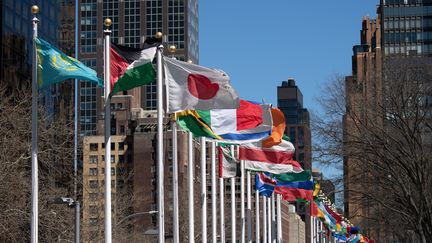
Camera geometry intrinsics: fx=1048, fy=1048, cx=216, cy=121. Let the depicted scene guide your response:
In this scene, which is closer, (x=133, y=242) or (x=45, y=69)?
(x=45, y=69)

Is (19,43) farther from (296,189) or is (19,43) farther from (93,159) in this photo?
(93,159)

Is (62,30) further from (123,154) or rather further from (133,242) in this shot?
(123,154)

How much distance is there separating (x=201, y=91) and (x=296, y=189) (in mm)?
28733

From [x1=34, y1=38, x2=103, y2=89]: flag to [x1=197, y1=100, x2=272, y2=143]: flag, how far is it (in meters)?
7.53

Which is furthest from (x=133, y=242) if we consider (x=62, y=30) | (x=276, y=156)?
(x=276, y=156)

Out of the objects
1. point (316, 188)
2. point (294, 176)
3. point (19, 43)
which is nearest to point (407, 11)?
point (19, 43)

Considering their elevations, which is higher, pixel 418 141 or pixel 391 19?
pixel 391 19

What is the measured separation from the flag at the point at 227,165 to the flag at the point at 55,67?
15308 millimetres

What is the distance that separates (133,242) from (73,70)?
2398 inches

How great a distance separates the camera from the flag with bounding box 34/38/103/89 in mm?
29891

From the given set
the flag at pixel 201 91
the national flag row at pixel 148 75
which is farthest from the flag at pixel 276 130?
the flag at pixel 201 91

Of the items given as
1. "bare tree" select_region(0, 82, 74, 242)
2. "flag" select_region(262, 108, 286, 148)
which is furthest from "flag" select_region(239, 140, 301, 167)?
"bare tree" select_region(0, 82, 74, 242)

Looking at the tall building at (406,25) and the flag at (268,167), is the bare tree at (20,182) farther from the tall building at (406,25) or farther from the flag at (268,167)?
the tall building at (406,25)

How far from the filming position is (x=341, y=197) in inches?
2603
